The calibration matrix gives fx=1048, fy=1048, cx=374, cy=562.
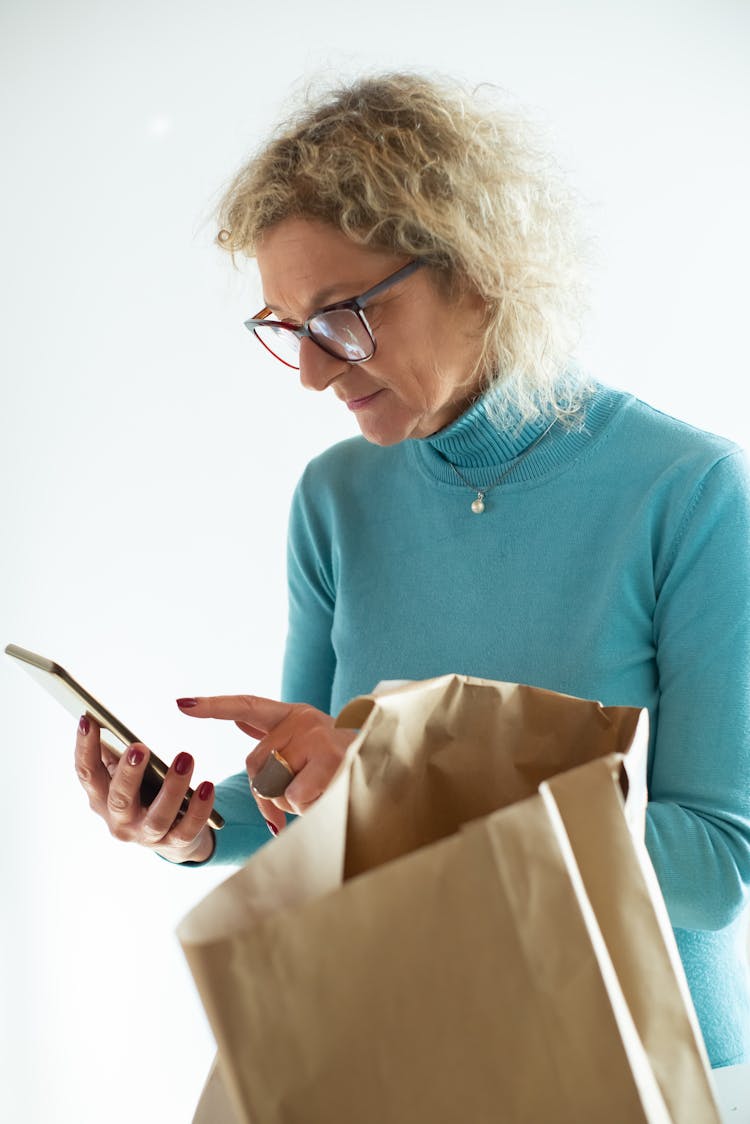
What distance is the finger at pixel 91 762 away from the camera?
0.88m

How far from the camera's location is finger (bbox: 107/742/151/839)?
0.82 meters

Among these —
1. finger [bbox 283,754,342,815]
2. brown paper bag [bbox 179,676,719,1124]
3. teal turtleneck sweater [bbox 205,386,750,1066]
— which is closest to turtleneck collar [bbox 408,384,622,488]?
teal turtleneck sweater [bbox 205,386,750,1066]

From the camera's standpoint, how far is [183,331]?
1.79 metres

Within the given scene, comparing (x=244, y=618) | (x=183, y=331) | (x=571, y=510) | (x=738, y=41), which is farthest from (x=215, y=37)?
(x=571, y=510)

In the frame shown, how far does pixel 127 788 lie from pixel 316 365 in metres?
0.39

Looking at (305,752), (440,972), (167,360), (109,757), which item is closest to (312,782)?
(305,752)

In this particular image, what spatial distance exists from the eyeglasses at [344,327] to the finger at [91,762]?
373 millimetres

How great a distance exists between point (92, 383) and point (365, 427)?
0.94 metres

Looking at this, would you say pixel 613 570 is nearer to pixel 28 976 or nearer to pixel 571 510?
pixel 571 510

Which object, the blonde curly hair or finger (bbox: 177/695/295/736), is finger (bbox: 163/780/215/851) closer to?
finger (bbox: 177/695/295/736)

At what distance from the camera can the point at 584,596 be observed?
0.97 meters

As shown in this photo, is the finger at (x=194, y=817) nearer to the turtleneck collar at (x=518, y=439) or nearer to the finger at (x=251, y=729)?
the finger at (x=251, y=729)

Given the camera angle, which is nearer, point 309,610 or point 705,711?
point 705,711

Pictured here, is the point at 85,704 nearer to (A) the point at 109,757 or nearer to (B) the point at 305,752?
(A) the point at 109,757
